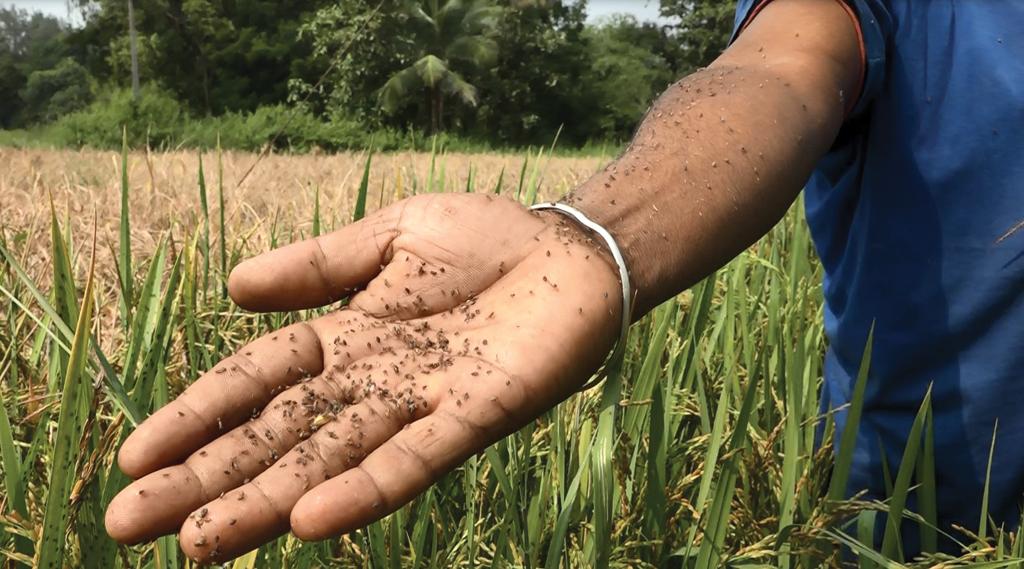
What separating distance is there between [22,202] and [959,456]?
2.76 metres

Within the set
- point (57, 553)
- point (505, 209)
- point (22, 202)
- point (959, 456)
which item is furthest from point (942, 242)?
point (22, 202)

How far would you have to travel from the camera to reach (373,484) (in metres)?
0.68

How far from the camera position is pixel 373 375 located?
2.69ft

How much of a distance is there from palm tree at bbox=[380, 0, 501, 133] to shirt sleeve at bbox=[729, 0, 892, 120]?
2440cm

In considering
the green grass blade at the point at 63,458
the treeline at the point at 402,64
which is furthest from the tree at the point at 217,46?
the green grass blade at the point at 63,458

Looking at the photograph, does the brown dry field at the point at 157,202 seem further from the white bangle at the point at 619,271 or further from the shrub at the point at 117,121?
the shrub at the point at 117,121

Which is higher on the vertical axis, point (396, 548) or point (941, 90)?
point (941, 90)

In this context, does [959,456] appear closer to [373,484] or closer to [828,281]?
[828,281]

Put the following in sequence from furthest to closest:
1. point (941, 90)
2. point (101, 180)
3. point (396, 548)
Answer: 1. point (101, 180)
2. point (941, 90)
3. point (396, 548)

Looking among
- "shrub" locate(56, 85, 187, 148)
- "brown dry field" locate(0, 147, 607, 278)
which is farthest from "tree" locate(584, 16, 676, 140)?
"brown dry field" locate(0, 147, 607, 278)

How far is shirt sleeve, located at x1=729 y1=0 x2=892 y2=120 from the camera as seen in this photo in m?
0.96

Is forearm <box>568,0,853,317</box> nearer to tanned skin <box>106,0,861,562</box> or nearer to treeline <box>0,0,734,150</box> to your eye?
tanned skin <box>106,0,861,562</box>

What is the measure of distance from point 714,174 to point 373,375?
39 cm

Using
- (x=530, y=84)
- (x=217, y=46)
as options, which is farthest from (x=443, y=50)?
(x=217, y=46)
